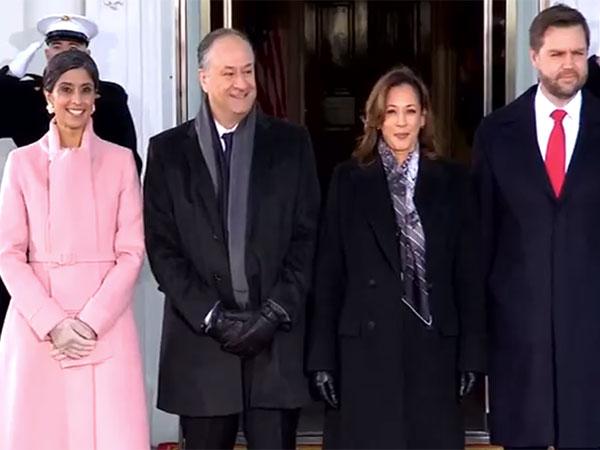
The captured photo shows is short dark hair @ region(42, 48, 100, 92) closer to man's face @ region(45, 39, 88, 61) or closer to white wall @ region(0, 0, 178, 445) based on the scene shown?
man's face @ region(45, 39, 88, 61)

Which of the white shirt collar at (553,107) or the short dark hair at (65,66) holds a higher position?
the short dark hair at (65,66)

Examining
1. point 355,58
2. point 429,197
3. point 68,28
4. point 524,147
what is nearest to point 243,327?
point 429,197

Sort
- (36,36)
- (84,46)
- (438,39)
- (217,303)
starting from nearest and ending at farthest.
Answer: (217,303)
(84,46)
(36,36)
(438,39)

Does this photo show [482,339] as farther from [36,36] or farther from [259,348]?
[36,36]

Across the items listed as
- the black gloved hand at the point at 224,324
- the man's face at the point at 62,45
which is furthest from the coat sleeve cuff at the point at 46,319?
the man's face at the point at 62,45

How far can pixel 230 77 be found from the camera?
147 inches

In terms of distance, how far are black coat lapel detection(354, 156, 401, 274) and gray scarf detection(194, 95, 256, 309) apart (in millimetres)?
355

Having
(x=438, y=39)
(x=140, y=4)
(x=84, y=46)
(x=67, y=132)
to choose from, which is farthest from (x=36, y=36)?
(x=438, y=39)

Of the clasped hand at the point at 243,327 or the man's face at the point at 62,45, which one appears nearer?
the clasped hand at the point at 243,327

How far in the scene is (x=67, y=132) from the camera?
3.81 meters

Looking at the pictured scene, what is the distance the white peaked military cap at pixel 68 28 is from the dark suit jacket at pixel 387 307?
1.31 meters

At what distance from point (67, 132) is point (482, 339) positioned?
144cm

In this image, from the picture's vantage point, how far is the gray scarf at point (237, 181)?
3.72 metres

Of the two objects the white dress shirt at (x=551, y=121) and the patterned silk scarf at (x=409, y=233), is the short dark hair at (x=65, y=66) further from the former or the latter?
the white dress shirt at (x=551, y=121)
